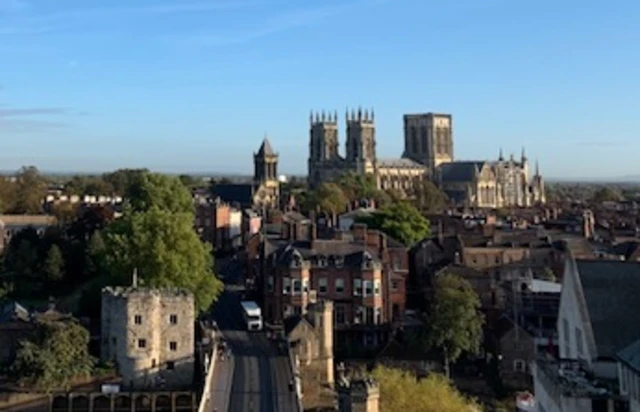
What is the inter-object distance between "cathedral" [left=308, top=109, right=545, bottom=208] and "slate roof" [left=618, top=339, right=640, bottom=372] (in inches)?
4402

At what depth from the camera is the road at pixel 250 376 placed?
32156 mm

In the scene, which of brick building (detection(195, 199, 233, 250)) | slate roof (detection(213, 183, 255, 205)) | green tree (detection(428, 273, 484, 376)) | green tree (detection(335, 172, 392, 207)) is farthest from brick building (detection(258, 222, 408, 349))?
slate roof (detection(213, 183, 255, 205))

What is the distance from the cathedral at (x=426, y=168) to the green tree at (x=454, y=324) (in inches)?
3379

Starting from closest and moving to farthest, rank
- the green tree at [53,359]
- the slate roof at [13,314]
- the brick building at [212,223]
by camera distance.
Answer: the green tree at [53,359] < the slate roof at [13,314] < the brick building at [212,223]

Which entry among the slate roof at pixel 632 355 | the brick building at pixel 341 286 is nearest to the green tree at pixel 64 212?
the brick building at pixel 341 286

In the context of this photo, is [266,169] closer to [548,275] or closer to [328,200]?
[328,200]

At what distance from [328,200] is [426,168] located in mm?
60833

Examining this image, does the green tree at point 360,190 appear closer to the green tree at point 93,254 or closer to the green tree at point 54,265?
the green tree at point 93,254

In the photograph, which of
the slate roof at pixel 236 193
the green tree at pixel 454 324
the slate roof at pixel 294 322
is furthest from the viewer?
the slate roof at pixel 236 193

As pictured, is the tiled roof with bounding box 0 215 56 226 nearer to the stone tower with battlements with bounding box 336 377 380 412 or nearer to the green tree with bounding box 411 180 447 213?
the green tree with bounding box 411 180 447 213

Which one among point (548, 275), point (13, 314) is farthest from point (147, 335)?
point (548, 275)

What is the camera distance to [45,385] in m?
37.8

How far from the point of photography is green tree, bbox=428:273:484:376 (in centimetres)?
4606

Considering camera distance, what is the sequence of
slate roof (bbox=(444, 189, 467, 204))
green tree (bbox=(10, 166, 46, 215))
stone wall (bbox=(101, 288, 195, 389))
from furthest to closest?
slate roof (bbox=(444, 189, 467, 204)) < green tree (bbox=(10, 166, 46, 215)) < stone wall (bbox=(101, 288, 195, 389))
